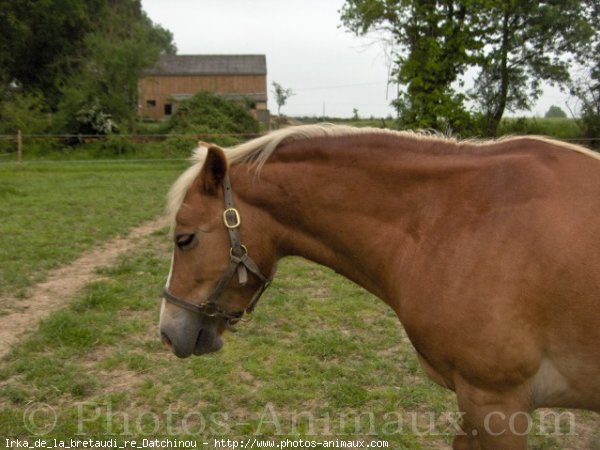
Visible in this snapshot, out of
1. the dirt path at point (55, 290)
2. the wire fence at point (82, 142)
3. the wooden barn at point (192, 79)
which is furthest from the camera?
the wooden barn at point (192, 79)

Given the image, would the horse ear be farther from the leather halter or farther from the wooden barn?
the wooden barn

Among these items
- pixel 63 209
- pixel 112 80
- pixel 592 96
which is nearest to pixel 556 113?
pixel 592 96

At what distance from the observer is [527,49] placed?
24.7m

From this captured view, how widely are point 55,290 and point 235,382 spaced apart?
10.4 feet

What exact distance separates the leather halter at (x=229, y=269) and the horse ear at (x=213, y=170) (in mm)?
37

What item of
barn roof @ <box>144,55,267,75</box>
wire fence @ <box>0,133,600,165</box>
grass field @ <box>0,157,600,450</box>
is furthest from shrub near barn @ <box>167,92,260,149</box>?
barn roof @ <box>144,55,267,75</box>

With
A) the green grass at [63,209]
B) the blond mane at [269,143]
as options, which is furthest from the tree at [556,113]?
the blond mane at [269,143]

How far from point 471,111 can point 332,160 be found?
2086 centimetres

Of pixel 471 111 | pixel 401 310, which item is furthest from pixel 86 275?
pixel 471 111

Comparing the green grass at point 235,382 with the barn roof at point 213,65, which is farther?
the barn roof at point 213,65

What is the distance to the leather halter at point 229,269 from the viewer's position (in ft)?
7.43

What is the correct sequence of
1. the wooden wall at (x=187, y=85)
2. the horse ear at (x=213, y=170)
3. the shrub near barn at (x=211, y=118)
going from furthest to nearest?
the wooden wall at (x=187, y=85)
the shrub near barn at (x=211, y=118)
the horse ear at (x=213, y=170)

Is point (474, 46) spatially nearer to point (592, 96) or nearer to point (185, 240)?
point (592, 96)

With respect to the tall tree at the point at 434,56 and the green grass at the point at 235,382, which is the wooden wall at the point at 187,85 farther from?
the green grass at the point at 235,382
